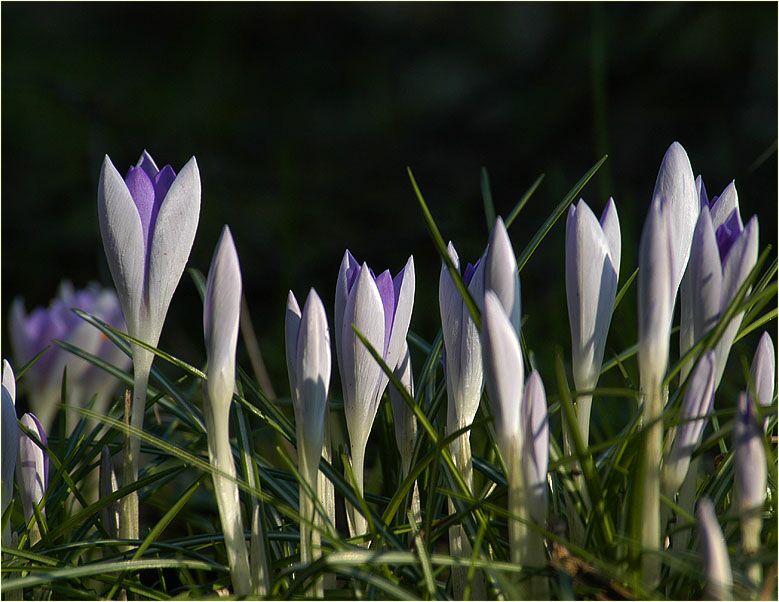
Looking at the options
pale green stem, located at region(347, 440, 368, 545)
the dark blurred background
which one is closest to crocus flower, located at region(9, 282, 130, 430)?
the dark blurred background

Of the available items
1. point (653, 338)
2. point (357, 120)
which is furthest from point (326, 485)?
point (357, 120)

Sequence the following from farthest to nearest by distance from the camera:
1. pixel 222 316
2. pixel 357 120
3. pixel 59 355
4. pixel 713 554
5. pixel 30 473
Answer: pixel 357 120 → pixel 59 355 → pixel 30 473 → pixel 222 316 → pixel 713 554

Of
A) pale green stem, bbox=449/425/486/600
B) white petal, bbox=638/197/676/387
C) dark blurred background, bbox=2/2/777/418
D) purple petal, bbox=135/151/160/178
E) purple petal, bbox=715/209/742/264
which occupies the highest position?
dark blurred background, bbox=2/2/777/418

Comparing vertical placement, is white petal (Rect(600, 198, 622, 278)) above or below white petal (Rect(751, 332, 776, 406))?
above

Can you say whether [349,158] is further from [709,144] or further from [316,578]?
[316,578]

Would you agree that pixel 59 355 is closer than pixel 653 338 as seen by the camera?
No

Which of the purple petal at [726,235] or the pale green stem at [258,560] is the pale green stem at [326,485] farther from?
the purple petal at [726,235]

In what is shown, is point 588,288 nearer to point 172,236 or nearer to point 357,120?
point 172,236

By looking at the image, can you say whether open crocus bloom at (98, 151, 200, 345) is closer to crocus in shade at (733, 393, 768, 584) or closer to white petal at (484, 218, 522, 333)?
white petal at (484, 218, 522, 333)
